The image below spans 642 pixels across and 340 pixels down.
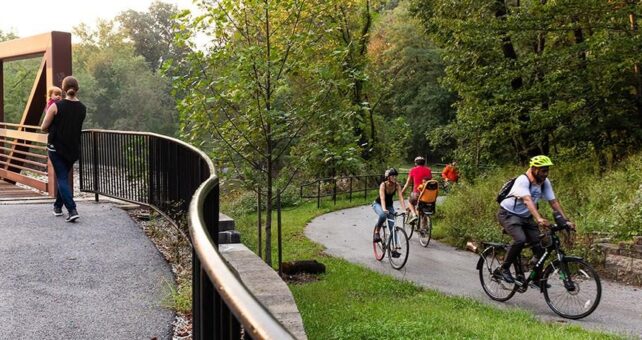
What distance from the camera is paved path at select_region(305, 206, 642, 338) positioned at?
27.6 ft

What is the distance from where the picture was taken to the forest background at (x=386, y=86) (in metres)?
9.33

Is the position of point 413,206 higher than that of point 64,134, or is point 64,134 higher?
point 64,134

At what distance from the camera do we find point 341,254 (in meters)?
14.2

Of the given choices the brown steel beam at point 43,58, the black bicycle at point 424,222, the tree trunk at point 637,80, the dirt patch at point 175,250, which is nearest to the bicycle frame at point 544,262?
the dirt patch at point 175,250

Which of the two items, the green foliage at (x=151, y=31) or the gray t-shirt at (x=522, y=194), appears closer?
the gray t-shirt at (x=522, y=194)

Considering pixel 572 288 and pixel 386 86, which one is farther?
pixel 386 86

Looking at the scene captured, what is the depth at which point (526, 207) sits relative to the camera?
845 cm

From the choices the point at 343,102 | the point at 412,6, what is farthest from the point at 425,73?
the point at 343,102

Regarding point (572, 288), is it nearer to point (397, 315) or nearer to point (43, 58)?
point (397, 315)

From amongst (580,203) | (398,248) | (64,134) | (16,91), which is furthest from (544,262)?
(16,91)

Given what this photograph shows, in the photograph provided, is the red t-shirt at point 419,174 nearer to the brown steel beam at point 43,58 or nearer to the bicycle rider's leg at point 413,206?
the bicycle rider's leg at point 413,206

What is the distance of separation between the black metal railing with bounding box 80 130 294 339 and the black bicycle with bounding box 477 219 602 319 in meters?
4.90

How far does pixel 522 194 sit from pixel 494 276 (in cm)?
175

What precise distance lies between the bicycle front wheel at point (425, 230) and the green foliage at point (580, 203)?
0.78 m
